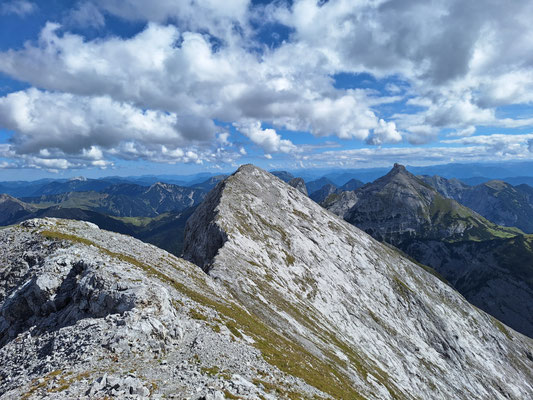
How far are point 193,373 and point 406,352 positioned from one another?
9153cm

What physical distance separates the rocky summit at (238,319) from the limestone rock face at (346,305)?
0.59 metres

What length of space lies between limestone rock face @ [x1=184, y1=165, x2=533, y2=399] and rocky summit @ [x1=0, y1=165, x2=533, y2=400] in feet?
1.93

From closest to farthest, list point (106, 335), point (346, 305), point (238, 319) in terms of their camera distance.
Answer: point (106, 335), point (238, 319), point (346, 305)

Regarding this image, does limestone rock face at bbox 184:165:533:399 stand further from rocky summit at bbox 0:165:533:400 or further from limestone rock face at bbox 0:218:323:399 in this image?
limestone rock face at bbox 0:218:323:399

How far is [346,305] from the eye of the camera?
9175 centimetres

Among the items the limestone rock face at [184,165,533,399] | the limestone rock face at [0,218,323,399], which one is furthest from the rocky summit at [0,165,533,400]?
the limestone rock face at [184,165,533,399]

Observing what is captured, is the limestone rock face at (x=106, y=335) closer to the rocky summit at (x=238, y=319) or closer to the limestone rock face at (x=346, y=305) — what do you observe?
the rocky summit at (x=238, y=319)

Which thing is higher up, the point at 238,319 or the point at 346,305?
the point at 238,319

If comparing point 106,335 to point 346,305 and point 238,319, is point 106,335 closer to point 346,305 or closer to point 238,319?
point 238,319

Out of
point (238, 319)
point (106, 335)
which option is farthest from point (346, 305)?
point (106, 335)

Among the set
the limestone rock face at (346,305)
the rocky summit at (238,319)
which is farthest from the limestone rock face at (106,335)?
the limestone rock face at (346,305)

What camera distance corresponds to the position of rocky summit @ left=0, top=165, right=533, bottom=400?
21562mm

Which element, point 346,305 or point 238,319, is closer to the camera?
point 238,319

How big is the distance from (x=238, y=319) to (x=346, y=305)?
2540 inches
